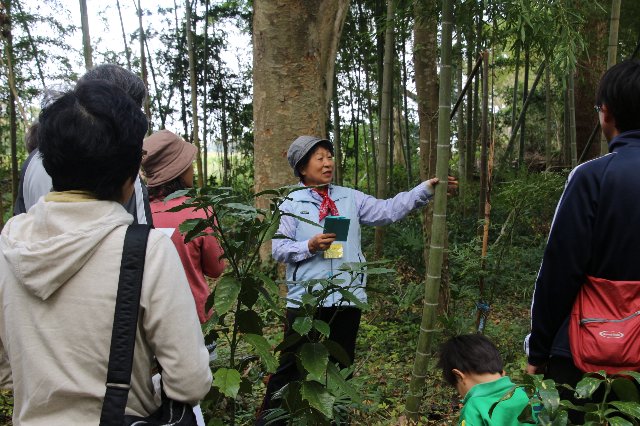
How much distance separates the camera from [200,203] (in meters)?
1.65

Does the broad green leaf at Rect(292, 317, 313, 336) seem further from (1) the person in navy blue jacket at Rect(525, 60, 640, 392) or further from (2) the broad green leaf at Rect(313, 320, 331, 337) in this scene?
(1) the person in navy blue jacket at Rect(525, 60, 640, 392)

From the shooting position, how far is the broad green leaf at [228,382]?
156 centimetres

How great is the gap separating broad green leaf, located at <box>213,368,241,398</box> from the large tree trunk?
3227 millimetres

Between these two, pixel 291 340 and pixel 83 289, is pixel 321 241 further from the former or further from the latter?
pixel 83 289

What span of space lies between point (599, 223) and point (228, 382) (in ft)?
3.68

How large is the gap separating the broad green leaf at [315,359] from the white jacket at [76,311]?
0.55 meters

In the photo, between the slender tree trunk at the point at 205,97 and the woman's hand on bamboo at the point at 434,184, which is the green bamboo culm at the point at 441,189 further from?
the slender tree trunk at the point at 205,97

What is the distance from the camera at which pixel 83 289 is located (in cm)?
113

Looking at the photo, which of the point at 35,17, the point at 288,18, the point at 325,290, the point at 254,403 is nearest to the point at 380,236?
the point at 288,18

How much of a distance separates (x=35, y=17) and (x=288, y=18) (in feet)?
21.5

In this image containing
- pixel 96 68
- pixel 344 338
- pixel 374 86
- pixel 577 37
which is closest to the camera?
pixel 96 68

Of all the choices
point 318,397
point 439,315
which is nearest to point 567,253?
point 318,397

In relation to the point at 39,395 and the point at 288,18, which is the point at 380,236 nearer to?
the point at 288,18

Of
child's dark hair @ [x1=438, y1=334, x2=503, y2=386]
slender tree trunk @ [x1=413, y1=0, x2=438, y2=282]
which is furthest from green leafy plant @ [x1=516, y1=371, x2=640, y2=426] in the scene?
slender tree trunk @ [x1=413, y1=0, x2=438, y2=282]
